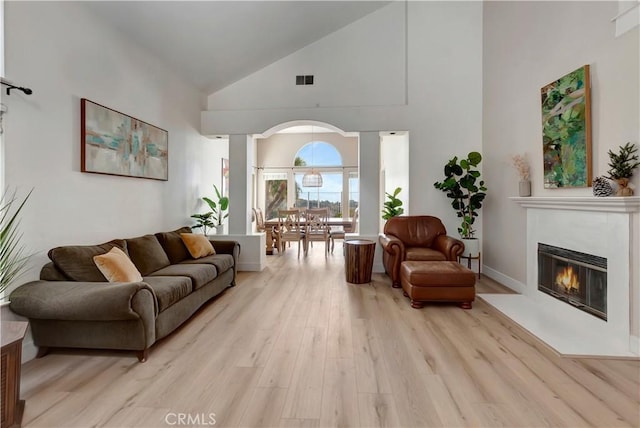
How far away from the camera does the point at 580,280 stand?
2975 millimetres

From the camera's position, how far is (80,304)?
2180 millimetres

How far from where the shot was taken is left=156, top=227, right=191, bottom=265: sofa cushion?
12.4 ft

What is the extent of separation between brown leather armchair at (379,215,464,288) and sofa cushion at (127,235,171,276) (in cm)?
284

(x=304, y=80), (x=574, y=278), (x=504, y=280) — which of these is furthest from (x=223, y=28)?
(x=504, y=280)

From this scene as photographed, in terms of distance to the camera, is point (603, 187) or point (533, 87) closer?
point (603, 187)

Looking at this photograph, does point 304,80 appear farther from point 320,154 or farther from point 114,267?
point 320,154

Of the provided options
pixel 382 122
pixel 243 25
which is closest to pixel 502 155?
pixel 382 122

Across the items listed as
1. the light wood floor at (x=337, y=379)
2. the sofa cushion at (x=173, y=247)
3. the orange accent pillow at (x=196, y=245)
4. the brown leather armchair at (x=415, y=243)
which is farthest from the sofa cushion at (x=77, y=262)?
the brown leather armchair at (x=415, y=243)

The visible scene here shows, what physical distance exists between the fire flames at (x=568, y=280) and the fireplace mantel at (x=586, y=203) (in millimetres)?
647

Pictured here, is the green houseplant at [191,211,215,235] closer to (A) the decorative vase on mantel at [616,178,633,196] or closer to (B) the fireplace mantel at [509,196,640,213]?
(B) the fireplace mantel at [509,196,640,213]

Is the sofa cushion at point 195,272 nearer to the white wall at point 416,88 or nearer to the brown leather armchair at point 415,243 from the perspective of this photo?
the brown leather armchair at point 415,243

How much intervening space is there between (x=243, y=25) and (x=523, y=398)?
4767mm

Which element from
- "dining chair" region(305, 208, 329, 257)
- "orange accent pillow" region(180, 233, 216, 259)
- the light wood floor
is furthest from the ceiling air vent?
the light wood floor

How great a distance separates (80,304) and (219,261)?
5.48ft
